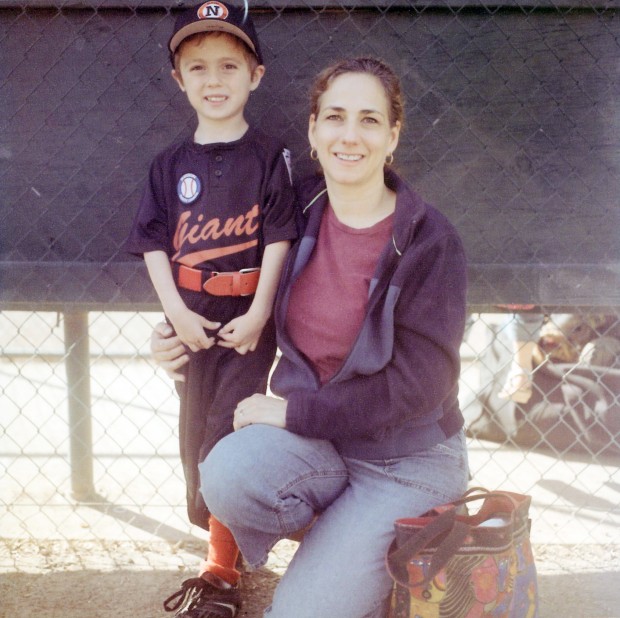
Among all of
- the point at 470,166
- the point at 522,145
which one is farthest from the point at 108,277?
the point at 522,145

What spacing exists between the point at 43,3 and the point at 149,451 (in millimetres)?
2401

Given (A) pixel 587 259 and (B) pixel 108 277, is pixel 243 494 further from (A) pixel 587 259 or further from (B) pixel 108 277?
(A) pixel 587 259

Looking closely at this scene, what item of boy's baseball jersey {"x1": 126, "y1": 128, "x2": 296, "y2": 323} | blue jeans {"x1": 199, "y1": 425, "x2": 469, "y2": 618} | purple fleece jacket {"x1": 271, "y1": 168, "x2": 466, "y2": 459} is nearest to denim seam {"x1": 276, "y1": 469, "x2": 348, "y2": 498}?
blue jeans {"x1": 199, "y1": 425, "x2": 469, "y2": 618}

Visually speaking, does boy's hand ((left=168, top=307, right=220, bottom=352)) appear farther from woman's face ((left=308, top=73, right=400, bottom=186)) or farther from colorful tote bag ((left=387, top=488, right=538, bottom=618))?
colorful tote bag ((left=387, top=488, right=538, bottom=618))

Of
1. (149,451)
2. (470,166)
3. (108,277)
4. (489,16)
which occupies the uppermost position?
(489,16)

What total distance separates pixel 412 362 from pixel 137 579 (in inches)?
56.1

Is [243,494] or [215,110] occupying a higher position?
[215,110]

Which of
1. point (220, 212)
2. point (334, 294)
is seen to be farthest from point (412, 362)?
point (220, 212)

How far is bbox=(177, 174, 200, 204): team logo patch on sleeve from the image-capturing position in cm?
237

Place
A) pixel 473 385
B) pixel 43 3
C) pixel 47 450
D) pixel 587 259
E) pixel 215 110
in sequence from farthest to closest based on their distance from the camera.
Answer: pixel 473 385, pixel 47 450, pixel 587 259, pixel 43 3, pixel 215 110

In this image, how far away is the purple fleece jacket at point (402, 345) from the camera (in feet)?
6.80

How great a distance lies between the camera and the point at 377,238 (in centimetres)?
220

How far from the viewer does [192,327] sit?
231 centimetres

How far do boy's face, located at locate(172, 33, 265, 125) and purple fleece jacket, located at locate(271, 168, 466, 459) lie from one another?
0.62 m
